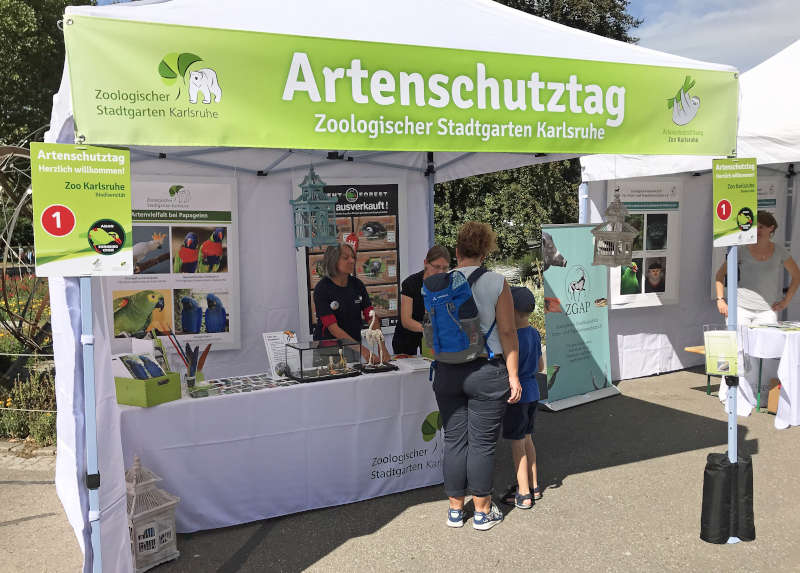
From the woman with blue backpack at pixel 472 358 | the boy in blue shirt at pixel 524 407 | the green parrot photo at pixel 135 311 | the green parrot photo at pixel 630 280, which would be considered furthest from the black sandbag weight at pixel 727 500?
the green parrot photo at pixel 135 311

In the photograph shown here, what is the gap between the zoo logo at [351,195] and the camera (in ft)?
18.1

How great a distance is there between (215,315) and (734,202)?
3.69m

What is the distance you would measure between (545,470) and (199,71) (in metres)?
3.31

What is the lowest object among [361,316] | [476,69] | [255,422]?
[255,422]

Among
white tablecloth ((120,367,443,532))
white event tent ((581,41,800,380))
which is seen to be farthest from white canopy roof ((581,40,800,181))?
white tablecloth ((120,367,443,532))

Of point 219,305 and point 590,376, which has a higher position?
point 219,305

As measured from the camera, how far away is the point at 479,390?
3305mm

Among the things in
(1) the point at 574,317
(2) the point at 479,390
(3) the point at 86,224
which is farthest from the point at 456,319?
(1) the point at 574,317

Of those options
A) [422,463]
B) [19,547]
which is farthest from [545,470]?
[19,547]

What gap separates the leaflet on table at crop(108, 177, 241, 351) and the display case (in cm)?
147

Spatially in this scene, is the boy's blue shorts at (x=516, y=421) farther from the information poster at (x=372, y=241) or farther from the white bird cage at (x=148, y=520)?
the information poster at (x=372, y=241)

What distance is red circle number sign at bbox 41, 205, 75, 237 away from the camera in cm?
226

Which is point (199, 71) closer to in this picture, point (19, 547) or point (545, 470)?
point (19, 547)

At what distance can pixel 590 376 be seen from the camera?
6.18 meters
